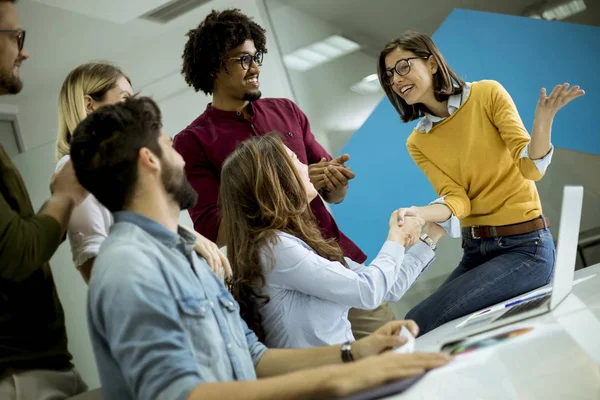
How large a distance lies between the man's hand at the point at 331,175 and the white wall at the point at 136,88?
5.65 ft

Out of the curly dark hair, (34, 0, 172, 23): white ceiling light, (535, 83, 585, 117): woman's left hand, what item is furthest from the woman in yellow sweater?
(34, 0, 172, 23): white ceiling light

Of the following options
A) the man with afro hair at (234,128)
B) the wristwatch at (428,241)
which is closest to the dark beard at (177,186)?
the man with afro hair at (234,128)

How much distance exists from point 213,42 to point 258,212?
35.6 inches

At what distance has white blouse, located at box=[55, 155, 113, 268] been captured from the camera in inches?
60.3

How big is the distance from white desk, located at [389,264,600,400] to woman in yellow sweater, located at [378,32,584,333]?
3.19 ft

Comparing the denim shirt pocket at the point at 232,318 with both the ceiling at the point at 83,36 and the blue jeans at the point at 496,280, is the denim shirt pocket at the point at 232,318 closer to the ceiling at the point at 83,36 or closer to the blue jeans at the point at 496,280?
the blue jeans at the point at 496,280

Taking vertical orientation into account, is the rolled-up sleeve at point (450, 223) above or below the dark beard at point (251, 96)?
below

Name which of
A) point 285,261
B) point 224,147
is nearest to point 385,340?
point 285,261

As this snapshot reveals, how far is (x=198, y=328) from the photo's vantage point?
1139 millimetres

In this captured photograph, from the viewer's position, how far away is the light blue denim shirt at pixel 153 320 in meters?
1.00

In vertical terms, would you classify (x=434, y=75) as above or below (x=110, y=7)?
below

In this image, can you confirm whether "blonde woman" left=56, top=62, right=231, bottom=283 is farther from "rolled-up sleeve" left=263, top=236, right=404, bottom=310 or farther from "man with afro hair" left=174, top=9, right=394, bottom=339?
"man with afro hair" left=174, top=9, right=394, bottom=339

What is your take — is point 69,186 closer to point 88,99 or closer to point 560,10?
point 88,99

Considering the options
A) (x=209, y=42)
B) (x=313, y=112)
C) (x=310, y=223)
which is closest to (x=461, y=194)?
(x=310, y=223)
